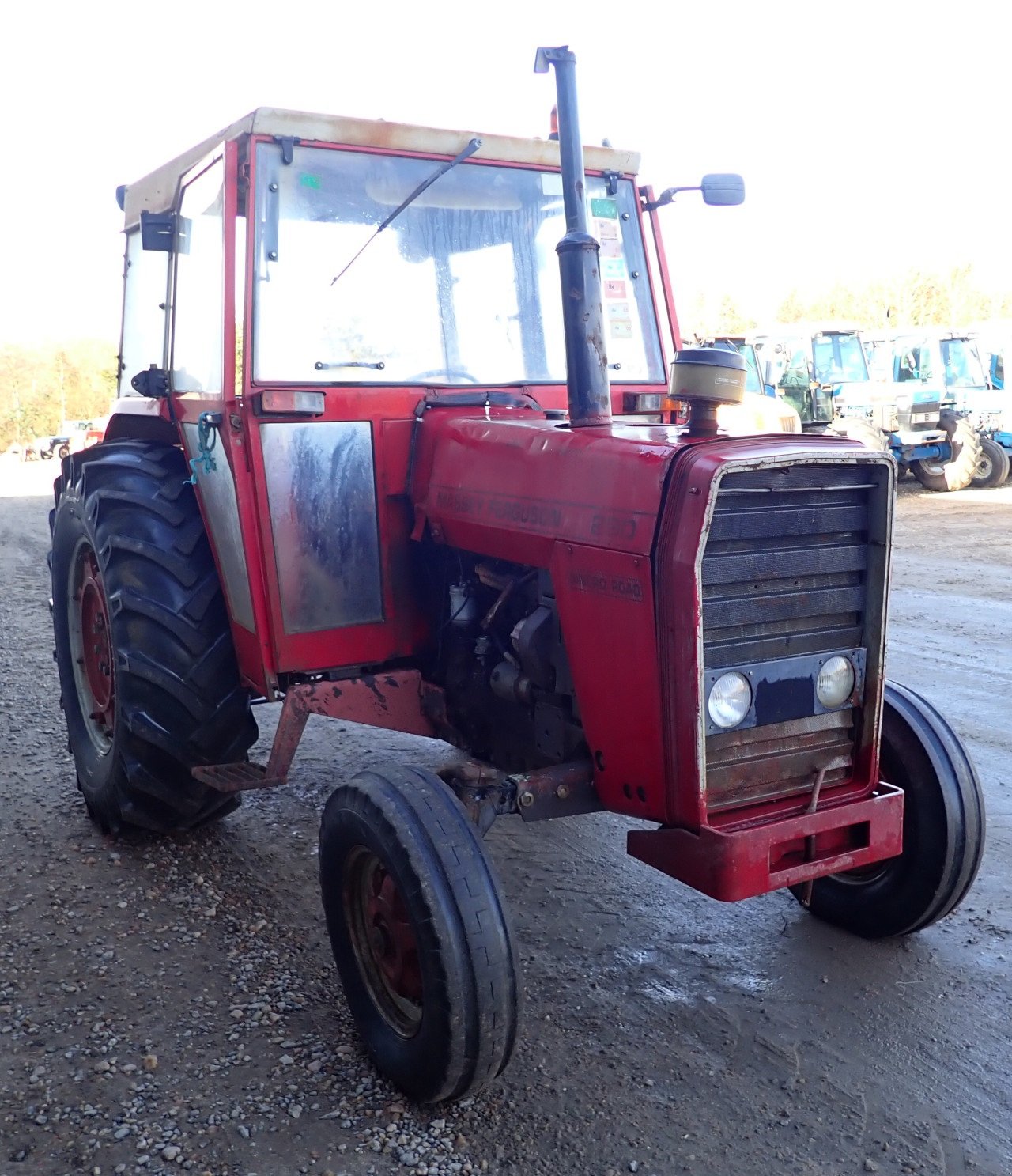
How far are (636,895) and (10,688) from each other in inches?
161

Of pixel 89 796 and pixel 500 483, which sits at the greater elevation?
pixel 500 483

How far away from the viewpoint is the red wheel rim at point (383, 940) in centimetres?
262

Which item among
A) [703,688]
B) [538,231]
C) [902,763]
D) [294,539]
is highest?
[538,231]

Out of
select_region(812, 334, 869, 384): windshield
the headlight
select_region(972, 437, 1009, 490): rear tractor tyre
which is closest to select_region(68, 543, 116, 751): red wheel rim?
the headlight

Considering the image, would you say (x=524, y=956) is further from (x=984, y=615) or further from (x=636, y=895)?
(x=984, y=615)

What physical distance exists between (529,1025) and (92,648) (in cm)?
247

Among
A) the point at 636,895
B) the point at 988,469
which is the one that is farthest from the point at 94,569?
the point at 988,469

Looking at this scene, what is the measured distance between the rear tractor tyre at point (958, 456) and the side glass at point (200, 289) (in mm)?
14714

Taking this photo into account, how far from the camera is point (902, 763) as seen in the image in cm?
315

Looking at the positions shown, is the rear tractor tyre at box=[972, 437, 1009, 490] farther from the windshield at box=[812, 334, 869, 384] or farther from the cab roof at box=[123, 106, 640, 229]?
the cab roof at box=[123, 106, 640, 229]

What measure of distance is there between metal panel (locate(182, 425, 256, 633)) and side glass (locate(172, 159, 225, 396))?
8.0 inches

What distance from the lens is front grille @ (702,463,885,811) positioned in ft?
8.25

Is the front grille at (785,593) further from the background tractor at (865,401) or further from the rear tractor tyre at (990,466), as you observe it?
the rear tractor tyre at (990,466)

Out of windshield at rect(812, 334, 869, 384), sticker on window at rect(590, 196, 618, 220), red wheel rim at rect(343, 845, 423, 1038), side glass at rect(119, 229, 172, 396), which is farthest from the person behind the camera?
windshield at rect(812, 334, 869, 384)
